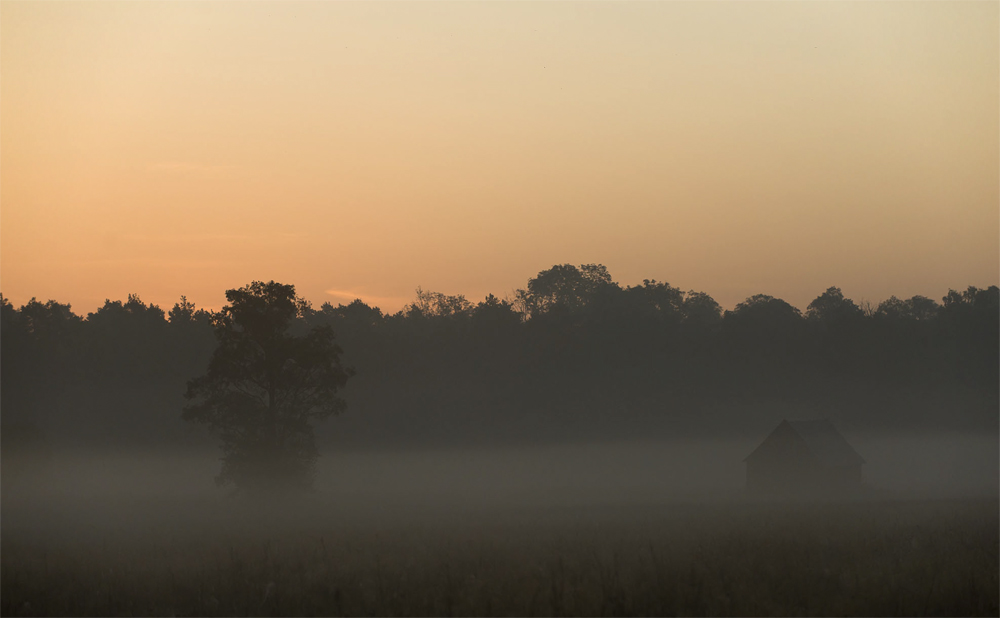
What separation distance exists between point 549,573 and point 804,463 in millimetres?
45215

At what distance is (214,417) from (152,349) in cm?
5598

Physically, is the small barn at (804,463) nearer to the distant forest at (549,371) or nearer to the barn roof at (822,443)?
the barn roof at (822,443)

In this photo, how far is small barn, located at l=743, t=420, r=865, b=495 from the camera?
55188 mm

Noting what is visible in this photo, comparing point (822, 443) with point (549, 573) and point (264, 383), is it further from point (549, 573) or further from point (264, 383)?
point (549, 573)

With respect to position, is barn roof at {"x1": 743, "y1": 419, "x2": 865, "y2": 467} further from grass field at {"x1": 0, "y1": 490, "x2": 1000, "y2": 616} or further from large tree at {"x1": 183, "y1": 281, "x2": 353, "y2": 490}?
grass field at {"x1": 0, "y1": 490, "x2": 1000, "y2": 616}

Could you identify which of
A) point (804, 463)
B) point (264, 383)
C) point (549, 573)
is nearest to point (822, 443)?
point (804, 463)

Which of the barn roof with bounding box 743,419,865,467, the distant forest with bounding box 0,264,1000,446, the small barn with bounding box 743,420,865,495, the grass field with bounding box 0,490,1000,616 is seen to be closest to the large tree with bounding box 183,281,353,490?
the grass field with bounding box 0,490,1000,616

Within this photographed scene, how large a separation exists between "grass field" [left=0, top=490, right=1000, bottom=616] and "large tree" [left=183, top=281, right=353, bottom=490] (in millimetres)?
15789

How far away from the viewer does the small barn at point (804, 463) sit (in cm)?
5519

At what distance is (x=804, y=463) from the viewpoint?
56.0 meters

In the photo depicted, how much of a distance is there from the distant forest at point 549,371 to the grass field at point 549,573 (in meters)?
62.4

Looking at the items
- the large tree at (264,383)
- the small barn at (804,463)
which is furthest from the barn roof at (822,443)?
the large tree at (264,383)

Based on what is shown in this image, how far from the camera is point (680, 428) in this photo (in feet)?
319

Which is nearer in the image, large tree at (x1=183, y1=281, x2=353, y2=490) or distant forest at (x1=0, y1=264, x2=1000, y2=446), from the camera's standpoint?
large tree at (x1=183, y1=281, x2=353, y2=490)
